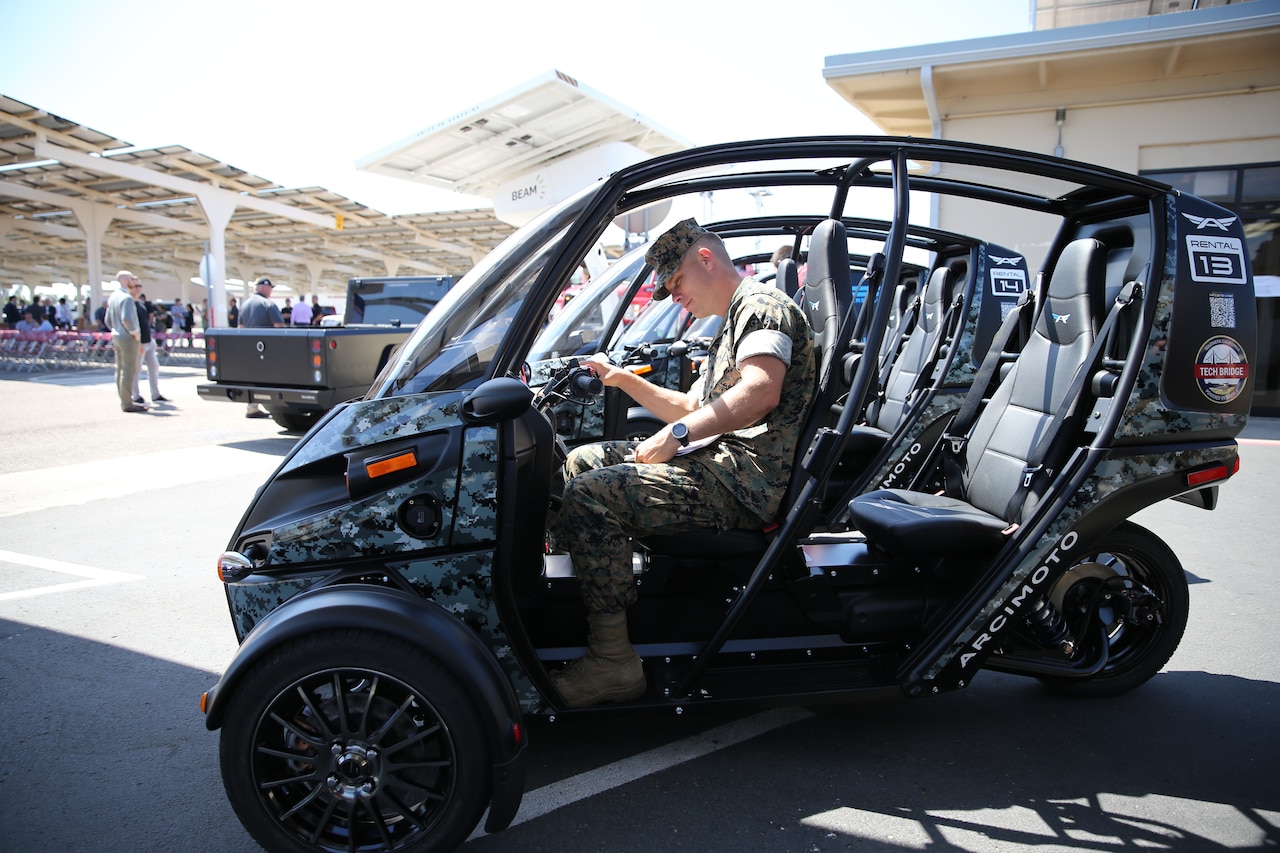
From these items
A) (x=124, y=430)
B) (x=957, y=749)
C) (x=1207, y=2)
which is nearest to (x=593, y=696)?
(x=957, y=749)

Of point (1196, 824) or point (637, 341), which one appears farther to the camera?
point (637, 341)

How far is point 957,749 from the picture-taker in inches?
114

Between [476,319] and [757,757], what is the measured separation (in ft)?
5.94

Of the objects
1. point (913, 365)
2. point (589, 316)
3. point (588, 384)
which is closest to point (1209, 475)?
point (588, 384)

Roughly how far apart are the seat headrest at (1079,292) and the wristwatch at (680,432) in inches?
64.8

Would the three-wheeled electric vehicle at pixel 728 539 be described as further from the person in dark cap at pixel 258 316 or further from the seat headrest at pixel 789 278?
the person in dark cap at pixel 258 316

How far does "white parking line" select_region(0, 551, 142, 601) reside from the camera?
4.43m

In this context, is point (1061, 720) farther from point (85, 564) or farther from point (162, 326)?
point (162, 326)

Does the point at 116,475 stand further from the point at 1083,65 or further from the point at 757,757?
the point at 1083,65

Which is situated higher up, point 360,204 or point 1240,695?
point 360,204

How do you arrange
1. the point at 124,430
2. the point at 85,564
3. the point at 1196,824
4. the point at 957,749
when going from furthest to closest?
the point at 124,430, the point at 85,564, the point at 957,749, the point at 1196,824

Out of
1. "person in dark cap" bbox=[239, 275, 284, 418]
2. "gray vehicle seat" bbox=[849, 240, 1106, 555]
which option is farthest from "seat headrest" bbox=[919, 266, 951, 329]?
"person in dark cap" bbox=[239, 275, 284, 418]

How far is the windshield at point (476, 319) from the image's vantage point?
2543 millimetres

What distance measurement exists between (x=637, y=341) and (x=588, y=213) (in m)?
3.73
